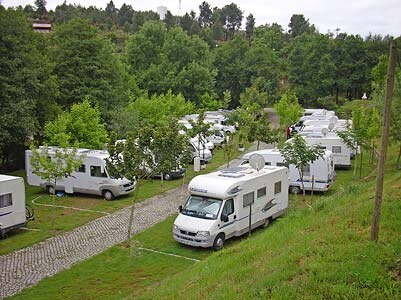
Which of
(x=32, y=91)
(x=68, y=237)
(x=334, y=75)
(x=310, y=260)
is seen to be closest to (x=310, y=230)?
(x=310, y=260)

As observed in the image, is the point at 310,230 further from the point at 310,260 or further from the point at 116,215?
the point at 116,215

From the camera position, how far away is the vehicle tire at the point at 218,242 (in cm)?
1650

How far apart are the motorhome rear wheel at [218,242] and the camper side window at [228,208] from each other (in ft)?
Result: 2.51

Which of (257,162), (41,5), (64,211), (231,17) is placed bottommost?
(64,211)

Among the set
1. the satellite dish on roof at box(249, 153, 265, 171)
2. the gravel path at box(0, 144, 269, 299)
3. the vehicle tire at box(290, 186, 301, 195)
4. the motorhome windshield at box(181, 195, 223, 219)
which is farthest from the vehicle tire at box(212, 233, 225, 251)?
the vehicle tire at box(290, 186, 301, 195)

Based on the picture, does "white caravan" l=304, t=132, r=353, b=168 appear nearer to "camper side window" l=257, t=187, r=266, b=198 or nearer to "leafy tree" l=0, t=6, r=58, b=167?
"camper side window" l=257, t=187, r=266, b=198

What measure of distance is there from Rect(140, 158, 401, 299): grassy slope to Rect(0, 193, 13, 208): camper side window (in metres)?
7.95

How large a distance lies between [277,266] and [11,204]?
11.9m

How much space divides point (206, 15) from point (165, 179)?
163703 millimetres

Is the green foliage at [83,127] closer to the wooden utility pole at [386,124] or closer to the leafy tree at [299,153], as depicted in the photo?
the leafy tree at [299,153]

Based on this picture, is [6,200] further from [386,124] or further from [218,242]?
[386,124]

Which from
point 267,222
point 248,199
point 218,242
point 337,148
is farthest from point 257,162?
point 337,148

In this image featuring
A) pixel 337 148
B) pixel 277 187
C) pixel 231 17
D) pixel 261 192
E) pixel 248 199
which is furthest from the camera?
pixel 231 17

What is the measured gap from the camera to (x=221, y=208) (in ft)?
54.7
